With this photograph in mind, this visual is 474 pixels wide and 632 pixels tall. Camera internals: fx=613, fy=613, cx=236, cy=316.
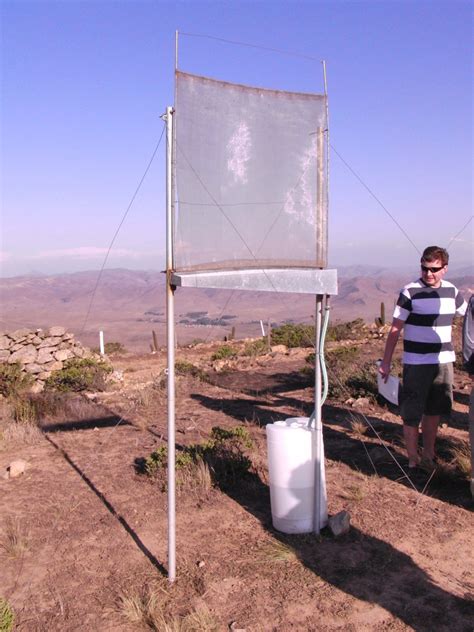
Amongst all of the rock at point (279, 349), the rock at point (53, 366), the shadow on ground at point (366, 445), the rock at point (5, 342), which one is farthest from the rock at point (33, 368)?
the rock at point (279, 349)

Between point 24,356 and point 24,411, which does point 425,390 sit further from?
point 24,356

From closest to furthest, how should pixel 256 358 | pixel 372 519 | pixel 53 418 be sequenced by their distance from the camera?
1. pixel 372 519
2. pixel 53 418
3. pixel 256 358

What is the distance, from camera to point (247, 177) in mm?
3990

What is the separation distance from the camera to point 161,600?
3.50 meters

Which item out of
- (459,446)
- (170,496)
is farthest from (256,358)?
(170,496)

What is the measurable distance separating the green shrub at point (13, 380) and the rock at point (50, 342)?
934mm

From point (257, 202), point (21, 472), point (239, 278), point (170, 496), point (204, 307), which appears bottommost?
point (204, 307)

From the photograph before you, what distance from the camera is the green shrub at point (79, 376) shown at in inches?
456

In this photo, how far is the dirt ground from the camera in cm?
337

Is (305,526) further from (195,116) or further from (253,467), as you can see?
(195,116)

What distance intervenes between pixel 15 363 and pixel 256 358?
210 inches

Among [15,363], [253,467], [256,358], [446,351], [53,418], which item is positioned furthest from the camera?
[256,358]

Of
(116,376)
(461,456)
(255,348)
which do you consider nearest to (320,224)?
(461,456)

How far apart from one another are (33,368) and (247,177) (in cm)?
1005
